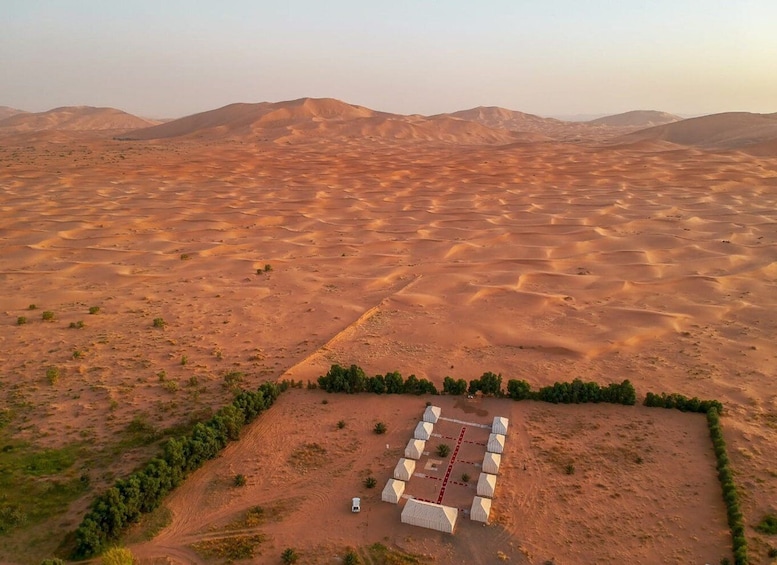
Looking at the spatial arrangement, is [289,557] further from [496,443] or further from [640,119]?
[640,119]

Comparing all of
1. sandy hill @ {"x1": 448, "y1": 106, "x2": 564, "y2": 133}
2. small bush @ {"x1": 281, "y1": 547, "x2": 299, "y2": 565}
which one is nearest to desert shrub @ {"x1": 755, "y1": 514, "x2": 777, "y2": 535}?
small bush @ {"x1": 281, "y1": 547, "x2": 299, "y2": 565}

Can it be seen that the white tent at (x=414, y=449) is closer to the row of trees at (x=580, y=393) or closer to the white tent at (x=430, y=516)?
the white tent at (x=430, y=516)

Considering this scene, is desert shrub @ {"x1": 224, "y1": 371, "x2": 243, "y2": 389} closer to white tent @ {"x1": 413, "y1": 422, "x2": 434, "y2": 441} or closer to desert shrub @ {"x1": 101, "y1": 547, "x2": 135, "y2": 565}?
white tent @ {"x1": 413, "y1": 422, "x2": 434, "y2": 441}

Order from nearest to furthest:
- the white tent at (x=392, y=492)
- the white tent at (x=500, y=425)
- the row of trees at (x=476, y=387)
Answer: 1. the white tent at (x=392, y=492)
2. the white tent at (x=500, y=425)
3. the row of trees at (x=476, y=387)

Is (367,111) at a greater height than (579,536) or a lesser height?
greater

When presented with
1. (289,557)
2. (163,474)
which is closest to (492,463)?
(289,557)

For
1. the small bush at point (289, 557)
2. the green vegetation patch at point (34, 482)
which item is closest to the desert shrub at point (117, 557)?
the green vegetation patch at point (34, 482)

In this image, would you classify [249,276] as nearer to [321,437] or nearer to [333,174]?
[321,437]

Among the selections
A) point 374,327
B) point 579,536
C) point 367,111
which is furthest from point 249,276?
point 367,111
